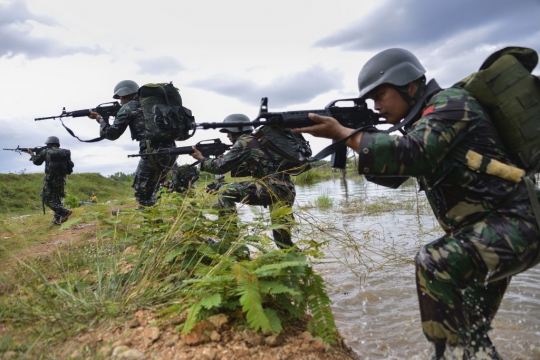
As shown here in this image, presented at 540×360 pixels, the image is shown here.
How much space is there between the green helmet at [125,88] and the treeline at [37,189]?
17.2 ft

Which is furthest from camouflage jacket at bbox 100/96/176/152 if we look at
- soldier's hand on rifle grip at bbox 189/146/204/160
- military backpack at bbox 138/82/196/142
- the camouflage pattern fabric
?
soldier's hand on rifle grip at bbox 189/146/204/160

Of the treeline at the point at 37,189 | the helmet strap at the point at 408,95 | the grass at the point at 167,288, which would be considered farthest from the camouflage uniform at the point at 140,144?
the treeline at the point at 37,189

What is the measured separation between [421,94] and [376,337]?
→ 6.69ft

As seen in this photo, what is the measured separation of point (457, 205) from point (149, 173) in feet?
17.4

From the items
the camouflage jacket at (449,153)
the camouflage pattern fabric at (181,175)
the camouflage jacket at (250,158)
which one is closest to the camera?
the camouflage jacket at (449,153)

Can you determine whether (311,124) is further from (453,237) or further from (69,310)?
(69,310)

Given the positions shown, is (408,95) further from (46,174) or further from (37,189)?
(37,189)

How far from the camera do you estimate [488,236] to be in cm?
195

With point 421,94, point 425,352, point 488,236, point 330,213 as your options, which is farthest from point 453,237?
point 330,213

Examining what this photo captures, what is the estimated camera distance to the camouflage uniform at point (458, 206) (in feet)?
6.29

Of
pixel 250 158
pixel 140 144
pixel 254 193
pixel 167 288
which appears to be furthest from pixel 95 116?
pixel 167 288

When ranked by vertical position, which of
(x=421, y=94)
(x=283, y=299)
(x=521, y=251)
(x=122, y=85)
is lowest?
(x=283, y=299)

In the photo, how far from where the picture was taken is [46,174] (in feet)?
31.3

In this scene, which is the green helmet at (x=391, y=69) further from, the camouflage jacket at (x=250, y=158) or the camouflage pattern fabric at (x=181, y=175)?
Result: the camouflage pattern fabric at (x=181, y=175)
